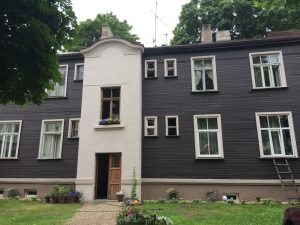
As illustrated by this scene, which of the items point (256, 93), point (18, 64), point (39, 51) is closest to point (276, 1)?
point (39, 51)

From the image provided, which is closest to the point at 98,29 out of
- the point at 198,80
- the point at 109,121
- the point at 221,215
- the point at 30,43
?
the point at 198,80

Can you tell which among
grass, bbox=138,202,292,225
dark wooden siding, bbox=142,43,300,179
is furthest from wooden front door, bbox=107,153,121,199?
grass, bbox=138,202,292,225

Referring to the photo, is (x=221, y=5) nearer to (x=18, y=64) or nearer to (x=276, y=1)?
(x=276, y=1)

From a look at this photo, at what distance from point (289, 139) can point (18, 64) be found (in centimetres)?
1280

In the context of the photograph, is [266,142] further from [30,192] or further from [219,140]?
[30,192]

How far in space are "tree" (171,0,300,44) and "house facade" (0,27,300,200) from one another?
10339 mm

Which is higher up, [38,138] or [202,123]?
[202,123]

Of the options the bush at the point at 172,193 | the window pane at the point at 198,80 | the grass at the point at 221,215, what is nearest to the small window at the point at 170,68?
the window pane at the point at 198,80

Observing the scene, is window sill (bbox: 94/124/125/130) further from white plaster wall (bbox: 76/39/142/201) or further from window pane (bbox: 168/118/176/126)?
window pane (bbox: 168/118/176/126)

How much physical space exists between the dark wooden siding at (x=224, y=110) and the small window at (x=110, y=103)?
59.6 inches

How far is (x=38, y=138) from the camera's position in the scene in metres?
16.7

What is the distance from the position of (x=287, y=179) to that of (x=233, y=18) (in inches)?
706

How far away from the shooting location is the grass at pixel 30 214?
936 centimetres

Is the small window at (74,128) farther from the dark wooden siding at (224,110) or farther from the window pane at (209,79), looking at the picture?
the window pane at (209,79)
